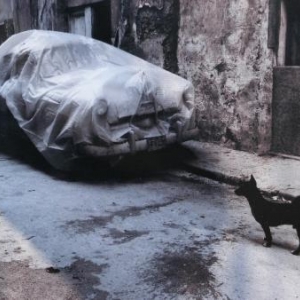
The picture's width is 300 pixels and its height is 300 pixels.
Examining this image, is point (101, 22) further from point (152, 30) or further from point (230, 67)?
point (230, 67)

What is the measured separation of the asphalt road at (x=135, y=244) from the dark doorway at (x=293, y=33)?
2042 millimetres

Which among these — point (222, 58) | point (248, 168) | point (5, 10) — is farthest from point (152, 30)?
point (5, 10)

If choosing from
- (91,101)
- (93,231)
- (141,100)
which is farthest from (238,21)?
(93,231)

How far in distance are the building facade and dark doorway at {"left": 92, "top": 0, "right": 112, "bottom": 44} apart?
1438 millimetres

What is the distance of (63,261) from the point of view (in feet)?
10.9

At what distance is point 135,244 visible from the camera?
3605mm

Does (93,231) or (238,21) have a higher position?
(238,21)

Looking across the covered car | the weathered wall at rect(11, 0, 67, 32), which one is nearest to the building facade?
the covered car

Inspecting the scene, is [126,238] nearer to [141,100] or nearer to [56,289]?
[56,289]

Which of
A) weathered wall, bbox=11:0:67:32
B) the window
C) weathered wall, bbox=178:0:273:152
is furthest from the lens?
weathered wall, bbox=11:0:67:32

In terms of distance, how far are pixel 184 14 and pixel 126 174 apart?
9.87 ft

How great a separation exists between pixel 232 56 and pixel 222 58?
8.2 inches

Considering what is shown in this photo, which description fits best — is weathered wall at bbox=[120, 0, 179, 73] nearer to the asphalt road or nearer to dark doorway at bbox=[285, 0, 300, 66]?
dark doorway at bbox=[285, 0, 300, 66]

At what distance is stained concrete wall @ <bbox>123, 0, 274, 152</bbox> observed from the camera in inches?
241
